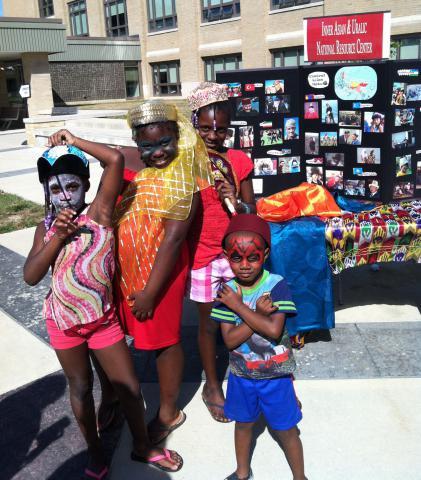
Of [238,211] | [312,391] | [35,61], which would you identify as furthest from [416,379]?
[35,61]

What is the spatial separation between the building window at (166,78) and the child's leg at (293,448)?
108 feet

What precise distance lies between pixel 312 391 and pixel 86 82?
33.6 metres

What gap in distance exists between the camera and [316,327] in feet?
11.6

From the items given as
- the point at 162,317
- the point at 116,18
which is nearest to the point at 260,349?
the point at 162,317

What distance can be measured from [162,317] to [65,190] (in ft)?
2.50

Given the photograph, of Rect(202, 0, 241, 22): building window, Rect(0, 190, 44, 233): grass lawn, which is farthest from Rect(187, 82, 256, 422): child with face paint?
Rect(202, 0, 241, 22): building window

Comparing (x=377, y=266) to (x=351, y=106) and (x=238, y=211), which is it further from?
(x=238, y=211)

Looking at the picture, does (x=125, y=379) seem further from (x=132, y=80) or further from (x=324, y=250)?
(x=132, y=80)

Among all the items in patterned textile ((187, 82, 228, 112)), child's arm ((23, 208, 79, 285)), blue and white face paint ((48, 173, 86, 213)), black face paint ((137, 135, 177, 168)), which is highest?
patterned textile ((187, 82, 228, 112))

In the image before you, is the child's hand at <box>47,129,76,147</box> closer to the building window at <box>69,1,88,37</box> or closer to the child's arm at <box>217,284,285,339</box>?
the child's arm at <box>217,284,285,339</box>

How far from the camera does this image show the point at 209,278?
2734mm

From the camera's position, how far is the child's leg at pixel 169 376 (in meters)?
2.60

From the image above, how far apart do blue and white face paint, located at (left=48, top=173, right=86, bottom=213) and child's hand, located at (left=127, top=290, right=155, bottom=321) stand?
1.66ft

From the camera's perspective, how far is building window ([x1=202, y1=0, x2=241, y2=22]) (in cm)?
2827
